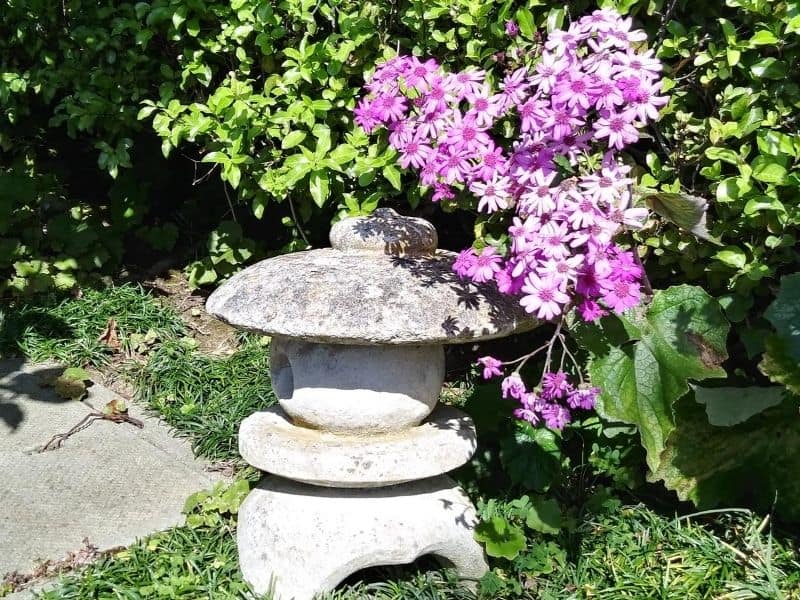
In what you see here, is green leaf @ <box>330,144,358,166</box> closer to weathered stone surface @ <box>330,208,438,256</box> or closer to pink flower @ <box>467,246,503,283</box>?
weathered stone surface @ <box>330,208,438,256</box>

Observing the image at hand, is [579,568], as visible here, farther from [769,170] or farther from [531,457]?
[769,170]

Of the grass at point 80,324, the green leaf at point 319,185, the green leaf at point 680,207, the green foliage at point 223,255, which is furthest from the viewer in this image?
the green foliage at point 223,255

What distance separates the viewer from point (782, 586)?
2805mm

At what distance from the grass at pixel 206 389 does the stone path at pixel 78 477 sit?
85 mm

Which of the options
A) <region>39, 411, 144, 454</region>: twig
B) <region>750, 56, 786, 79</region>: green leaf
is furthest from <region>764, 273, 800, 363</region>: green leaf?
<region>39, 411, 144, 454</region>: twig

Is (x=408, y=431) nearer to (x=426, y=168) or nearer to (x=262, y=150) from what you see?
(x=426, y=168)

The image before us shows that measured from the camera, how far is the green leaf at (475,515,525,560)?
273cm

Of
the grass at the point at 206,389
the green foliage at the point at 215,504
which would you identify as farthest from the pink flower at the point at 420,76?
the grass at the point at 206,389

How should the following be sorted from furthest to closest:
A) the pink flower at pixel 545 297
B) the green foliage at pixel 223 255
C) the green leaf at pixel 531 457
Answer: the green foliage at pixel 223 255 < the green leaf at pixel 531 457 < the pink flower at pixel 545 297

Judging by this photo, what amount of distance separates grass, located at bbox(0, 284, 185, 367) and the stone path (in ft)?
0.67

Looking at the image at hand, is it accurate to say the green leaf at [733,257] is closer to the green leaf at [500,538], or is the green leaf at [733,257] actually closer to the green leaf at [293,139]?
the green leaf at [500,538]

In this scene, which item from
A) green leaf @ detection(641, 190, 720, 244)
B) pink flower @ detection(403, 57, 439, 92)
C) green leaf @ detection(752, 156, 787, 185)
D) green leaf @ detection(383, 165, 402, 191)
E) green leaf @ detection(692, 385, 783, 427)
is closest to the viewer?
pink flower @ detection(403, 57, 439, 92)

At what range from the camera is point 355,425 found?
9.04 ft

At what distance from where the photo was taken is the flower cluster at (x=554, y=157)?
2352 millimetres
